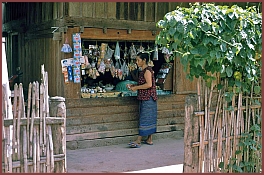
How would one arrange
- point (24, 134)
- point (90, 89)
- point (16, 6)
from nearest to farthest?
point (24, 134), point (90, 89), point (16, 6)

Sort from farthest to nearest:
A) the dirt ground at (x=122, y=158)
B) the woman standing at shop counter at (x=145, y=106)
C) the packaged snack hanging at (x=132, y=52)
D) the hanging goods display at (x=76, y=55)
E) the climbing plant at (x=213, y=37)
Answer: the packaged snack hanging at (x=132, y=52) < the woman standing at shop counter at (x=145, y=106) < the hanging goods display at (x=76, y=55) < the dirt ground at (x=122, y=158) < the climbing plant at (x=213, y=37)

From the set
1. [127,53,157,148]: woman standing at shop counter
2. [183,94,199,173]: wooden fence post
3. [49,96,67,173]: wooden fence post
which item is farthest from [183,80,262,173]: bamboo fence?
[127,53,157,148]: woman standing at shop counter

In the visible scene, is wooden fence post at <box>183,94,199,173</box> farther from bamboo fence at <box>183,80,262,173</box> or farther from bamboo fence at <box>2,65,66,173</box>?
bamboo fence at <box>2,65,66,173</box>

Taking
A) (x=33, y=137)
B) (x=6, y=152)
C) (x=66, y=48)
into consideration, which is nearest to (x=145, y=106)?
(x=66, y=48)

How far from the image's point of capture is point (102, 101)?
795cm

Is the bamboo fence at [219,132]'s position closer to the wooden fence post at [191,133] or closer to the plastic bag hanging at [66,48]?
the wooden fence post at [191,133]

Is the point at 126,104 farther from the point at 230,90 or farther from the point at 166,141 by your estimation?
the point at 230,90

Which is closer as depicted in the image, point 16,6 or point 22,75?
point 22,75

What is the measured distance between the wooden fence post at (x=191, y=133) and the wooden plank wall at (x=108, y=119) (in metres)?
3.27

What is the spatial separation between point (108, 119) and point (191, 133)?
349cm

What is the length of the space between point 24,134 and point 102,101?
3742 millimetres

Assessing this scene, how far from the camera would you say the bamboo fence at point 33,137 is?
4.19 m

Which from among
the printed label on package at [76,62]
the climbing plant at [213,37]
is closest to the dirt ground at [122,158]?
the printed label on package at [76,62]

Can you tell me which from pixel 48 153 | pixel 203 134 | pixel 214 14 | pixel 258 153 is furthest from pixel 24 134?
pixel 258 153
